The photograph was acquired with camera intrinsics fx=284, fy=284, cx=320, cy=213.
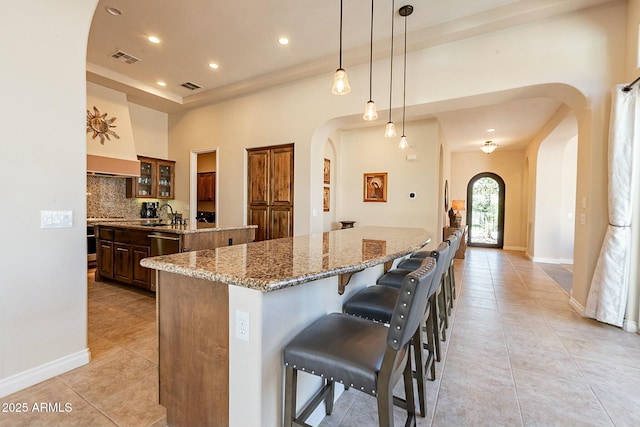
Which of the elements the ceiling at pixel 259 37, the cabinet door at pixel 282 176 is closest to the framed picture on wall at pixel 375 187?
the ceiling at pixel 259 37

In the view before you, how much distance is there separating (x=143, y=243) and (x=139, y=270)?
0.39 metres

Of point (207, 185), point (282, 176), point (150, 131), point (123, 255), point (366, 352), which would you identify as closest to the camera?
point (366, 352)

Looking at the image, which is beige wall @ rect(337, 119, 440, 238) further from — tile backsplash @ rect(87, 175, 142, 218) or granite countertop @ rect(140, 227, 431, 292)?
tile backsplash @ rect(87, 175, 142, 218)

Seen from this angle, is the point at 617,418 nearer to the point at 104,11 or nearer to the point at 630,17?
the point at 630,17

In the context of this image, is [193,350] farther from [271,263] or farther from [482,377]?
[482,377]

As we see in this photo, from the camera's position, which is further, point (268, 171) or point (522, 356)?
point (268, 171)

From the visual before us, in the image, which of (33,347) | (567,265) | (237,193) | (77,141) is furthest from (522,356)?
(567,265)

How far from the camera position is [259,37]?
3668 millimetres

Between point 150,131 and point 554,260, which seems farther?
point 554,260

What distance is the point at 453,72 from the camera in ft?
11.4

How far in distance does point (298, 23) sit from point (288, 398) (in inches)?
146

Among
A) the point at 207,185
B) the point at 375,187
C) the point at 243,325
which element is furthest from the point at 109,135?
the point at 243,325

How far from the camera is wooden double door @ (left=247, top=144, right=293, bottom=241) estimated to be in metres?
4.91

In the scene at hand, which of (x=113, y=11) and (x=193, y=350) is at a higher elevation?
(x=113, y=11)
